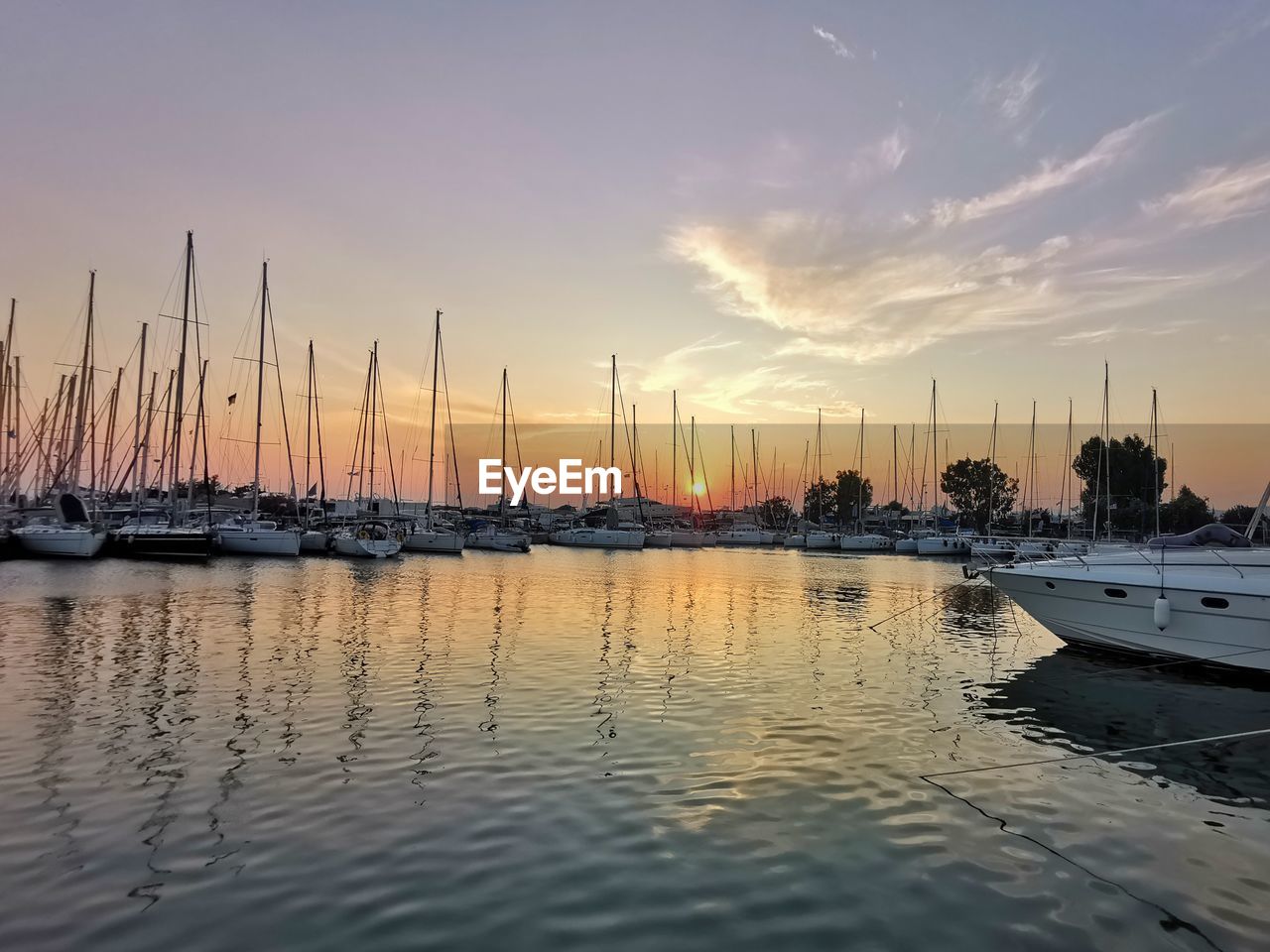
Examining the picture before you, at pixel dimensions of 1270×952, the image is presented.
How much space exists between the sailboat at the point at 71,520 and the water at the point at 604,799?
111ft

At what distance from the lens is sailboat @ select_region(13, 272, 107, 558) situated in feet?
163

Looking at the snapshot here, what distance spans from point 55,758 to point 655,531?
101942 millimetres

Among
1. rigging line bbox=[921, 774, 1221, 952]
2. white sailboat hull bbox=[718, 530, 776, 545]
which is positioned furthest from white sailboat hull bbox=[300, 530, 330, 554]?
white sailboat hull bbox=[718, 530, 776, 545]

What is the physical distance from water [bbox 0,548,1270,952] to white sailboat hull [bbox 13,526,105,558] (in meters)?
33.7

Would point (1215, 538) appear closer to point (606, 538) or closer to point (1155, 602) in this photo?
point (1155, 602)

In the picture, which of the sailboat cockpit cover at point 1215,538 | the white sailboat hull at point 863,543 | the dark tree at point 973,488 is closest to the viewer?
the sailboat cockpit cover at point 1215,538

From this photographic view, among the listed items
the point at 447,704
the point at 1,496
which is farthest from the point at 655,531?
the point at 447,704

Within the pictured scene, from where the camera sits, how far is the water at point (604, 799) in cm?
701

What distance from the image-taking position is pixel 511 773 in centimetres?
1078

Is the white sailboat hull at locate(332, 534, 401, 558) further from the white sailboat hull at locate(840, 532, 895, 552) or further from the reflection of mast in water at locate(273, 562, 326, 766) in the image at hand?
the white sailboat hull at locate(840, 532, 895, 552)

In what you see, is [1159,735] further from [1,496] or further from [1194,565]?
[1,496]

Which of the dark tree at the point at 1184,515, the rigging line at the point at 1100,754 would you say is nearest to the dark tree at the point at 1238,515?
the dark tree at the point at 1184,515

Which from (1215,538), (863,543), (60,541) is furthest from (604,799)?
(863,543)

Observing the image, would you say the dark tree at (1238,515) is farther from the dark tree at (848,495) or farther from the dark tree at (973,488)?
the dark tree at (848,495)
